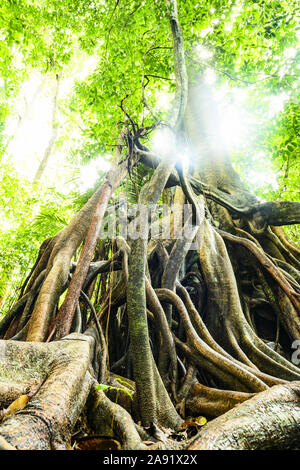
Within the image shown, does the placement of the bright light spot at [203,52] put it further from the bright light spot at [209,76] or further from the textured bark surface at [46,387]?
the textured bark surface at [46,387]

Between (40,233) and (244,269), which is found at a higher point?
(40,233)

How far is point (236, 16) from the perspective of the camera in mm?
3590

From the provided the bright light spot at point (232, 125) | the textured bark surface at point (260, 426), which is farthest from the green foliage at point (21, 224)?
the textured bark surface at point (260, 426)

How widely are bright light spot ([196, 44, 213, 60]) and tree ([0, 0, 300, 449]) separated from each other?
163 millimetres

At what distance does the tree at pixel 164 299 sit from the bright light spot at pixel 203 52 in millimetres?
163

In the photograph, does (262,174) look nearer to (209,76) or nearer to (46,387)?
(209,76)

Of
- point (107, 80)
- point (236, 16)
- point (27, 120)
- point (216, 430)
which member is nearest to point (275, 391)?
point (216, 430)

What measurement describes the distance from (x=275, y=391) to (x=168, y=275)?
138 centimetres

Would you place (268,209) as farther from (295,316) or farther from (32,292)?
(32,292)

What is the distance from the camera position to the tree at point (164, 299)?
3.30 ft

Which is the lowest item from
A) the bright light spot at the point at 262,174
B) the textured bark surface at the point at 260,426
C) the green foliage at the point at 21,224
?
the textured bark surface at the point at 260,426

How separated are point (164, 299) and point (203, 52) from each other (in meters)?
4.32

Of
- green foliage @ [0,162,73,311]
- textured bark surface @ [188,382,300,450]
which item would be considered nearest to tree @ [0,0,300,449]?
textured bark surface @ [188,382,300,450]

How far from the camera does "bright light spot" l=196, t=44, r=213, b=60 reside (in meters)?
4.27
